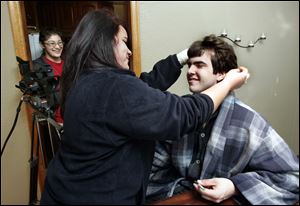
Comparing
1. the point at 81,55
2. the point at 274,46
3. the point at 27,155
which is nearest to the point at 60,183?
the point at 81,55

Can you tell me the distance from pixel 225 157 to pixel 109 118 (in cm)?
51

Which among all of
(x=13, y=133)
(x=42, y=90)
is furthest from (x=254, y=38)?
(x=13, y=133)

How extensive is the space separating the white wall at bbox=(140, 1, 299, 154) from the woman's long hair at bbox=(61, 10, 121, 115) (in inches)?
27.2

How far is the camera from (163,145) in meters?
1.12

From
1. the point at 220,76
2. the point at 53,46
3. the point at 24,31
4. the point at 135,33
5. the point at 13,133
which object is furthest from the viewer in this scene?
the point at 13,133

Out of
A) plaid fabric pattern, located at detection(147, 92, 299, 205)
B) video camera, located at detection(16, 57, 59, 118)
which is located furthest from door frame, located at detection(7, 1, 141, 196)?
plaid fabric pattern, located at detection(147, 92, 299, 205)

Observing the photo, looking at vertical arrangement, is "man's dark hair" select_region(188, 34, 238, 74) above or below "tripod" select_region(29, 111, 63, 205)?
above

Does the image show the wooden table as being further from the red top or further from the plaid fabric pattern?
the red top

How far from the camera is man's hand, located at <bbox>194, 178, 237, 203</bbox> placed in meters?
0.71

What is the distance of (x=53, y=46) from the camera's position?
117 centimetres

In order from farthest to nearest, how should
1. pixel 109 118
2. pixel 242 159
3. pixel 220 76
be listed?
pixel 220 76
pixel 242 159
pixel 109 118

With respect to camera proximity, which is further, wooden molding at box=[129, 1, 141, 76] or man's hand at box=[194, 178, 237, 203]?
wooden molding at box=[129, 1, 141, 76]

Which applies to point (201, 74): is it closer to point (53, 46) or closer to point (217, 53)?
point (217, 53)

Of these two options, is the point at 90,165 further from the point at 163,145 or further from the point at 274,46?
the point at 274,46
